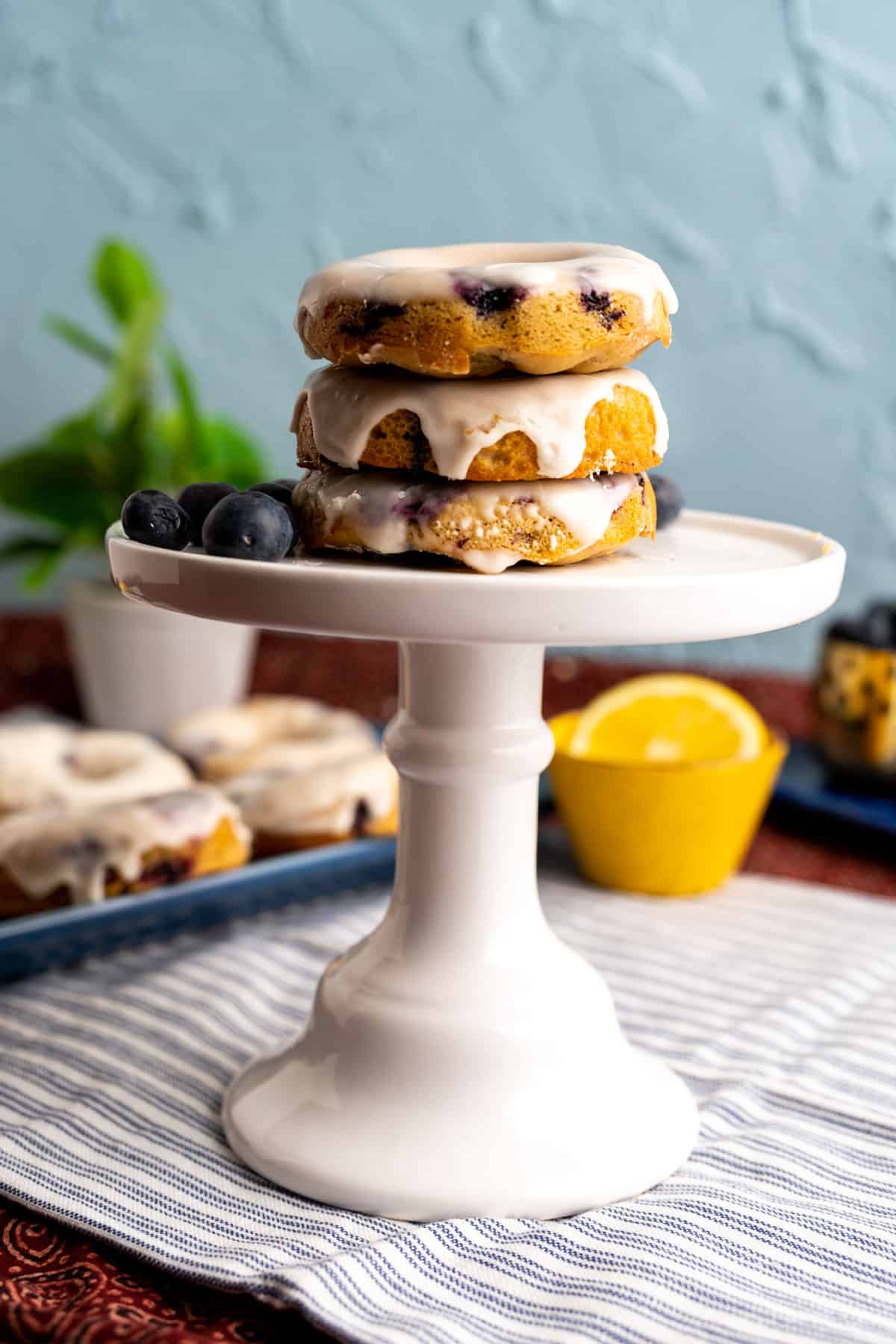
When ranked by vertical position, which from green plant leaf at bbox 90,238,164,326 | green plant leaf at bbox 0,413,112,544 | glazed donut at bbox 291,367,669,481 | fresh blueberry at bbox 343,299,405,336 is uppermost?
green plant leaf at bbox 90,238,164,326

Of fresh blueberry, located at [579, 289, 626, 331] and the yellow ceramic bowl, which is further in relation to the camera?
the yellow ceramic bowl

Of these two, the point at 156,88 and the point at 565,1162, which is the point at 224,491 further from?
the point at 156,88

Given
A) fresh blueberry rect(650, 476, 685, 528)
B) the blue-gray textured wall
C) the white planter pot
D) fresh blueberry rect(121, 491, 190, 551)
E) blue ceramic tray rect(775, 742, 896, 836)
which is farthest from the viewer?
the blue-gray textured wall

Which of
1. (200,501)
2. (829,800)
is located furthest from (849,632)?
(200,501)

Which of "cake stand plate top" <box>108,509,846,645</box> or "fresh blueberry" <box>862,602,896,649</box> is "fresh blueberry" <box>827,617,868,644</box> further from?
"cake stand plate top" <box>108,509,846,645</box>

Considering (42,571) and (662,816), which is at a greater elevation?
(42,571)

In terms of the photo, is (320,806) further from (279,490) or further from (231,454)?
(231,454)

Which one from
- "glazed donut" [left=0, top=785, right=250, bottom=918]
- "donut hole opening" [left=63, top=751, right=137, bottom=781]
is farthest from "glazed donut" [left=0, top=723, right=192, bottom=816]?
"glazed donut" [left=0, top=785, right=250, bottom=918]
